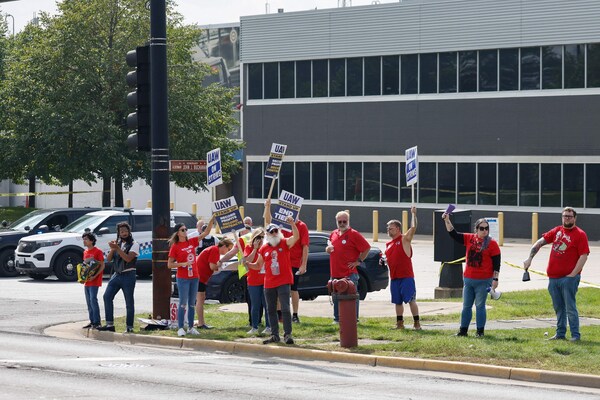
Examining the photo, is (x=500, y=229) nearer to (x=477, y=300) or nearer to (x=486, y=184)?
(x=486, y=184)

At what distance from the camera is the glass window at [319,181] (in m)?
49.8

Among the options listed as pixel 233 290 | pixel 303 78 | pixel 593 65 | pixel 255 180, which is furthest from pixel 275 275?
pixel 255 180

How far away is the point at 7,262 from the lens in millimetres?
31000

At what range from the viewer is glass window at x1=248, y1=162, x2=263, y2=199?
51.6m

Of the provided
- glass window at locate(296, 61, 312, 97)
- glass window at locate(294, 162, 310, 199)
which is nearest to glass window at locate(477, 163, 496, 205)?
glass window at locate(294, 162, 310, 199)

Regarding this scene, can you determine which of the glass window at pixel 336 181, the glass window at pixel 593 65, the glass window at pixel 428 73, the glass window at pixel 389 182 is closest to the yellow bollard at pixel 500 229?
the glass window at pixel 593 65

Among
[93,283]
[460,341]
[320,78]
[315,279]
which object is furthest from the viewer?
[320,78]

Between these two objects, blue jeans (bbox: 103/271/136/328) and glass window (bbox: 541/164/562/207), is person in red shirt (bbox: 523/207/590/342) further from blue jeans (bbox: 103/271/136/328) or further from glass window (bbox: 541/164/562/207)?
glass window (bbox: 541/164/562/207)

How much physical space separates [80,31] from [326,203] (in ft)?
44.5

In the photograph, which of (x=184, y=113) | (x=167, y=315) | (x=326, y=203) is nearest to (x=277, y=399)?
(x=167, y=315)

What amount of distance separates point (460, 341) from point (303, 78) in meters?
34.4

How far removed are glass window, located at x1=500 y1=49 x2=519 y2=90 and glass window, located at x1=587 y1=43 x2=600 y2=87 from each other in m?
2.79

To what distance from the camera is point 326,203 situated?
4956 centimetres

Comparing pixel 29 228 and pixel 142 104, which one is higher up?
pixel 142 104
